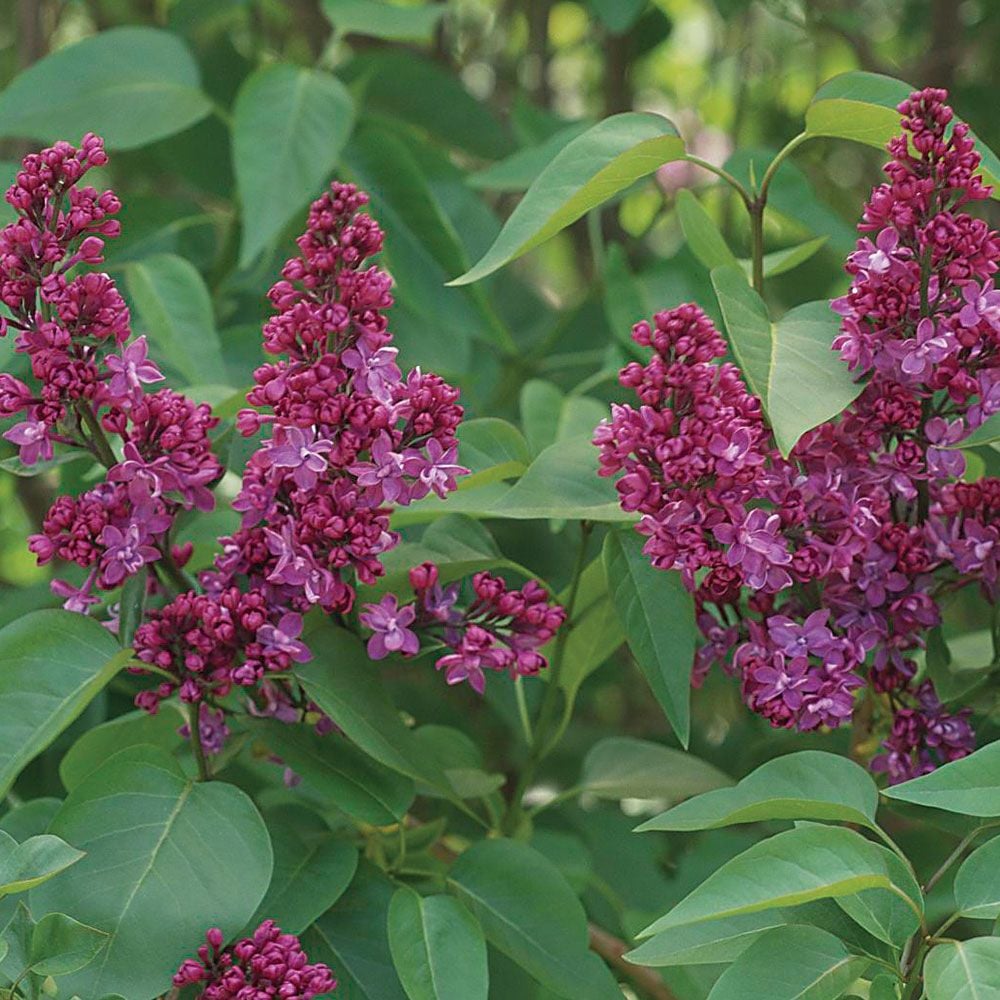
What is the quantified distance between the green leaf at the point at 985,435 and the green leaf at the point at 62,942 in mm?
382

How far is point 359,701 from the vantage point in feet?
2.05

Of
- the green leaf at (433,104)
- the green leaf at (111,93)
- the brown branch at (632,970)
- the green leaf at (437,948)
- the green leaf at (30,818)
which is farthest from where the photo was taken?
the green leaf at (433,104)

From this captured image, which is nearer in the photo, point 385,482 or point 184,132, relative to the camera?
point 385,482

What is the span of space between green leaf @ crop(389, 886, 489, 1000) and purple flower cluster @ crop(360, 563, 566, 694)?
94 mm

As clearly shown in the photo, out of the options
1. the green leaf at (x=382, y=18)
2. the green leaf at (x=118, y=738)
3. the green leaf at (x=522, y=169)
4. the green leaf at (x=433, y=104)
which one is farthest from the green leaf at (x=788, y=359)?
the green leaf at (x=433, y=104)

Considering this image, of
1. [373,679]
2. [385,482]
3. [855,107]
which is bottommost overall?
[373,679]

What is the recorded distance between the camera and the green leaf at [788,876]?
1.59 feet

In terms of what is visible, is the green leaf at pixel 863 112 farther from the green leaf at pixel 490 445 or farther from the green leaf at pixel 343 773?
the green leaf at pixel 343 773

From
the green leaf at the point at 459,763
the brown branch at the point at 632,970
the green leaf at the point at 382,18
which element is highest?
the green leaf at the point at 382,18

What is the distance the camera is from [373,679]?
2.10 feet

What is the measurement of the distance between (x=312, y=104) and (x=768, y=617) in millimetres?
599

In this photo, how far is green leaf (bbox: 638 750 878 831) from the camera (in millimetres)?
541

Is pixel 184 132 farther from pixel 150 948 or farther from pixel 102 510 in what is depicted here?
pixel 150 948

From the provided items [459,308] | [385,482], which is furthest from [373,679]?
[459,308]
